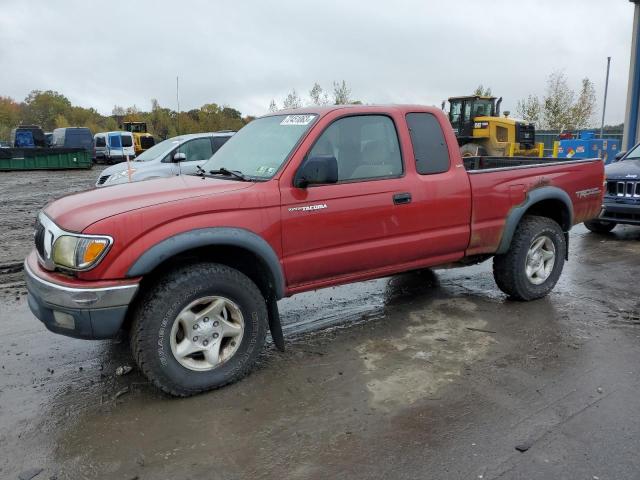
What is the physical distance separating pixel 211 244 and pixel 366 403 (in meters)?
1.43

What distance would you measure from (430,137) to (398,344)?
179 centimetres

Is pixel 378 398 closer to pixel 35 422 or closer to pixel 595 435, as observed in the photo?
pixel 595 435

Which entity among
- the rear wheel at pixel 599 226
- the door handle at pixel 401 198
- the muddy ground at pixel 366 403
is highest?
the door handle at pixel 401 198

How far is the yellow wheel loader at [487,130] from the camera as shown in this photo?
20650 millimetres

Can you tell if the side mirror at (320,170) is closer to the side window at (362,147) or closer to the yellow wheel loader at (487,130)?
the side window at (362,147)

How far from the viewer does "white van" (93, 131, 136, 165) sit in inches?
1273

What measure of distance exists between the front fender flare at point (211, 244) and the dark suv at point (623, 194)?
6.24 metres

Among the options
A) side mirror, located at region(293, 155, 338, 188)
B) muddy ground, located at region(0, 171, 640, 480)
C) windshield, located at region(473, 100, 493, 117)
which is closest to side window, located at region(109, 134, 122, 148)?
windshield, located at region(473, 100, 493, 117)

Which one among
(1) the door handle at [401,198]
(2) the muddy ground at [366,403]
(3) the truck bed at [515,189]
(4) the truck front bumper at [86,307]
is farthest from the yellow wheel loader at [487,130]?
(4) the truck front bumper at [86,307]

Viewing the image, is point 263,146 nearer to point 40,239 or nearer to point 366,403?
point 40,239

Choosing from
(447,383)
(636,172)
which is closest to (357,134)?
(447,383)

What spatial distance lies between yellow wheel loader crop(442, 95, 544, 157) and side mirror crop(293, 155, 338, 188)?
17.1 metres

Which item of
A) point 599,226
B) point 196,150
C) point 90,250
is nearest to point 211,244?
point 90,250

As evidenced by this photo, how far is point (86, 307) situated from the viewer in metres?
3.14
